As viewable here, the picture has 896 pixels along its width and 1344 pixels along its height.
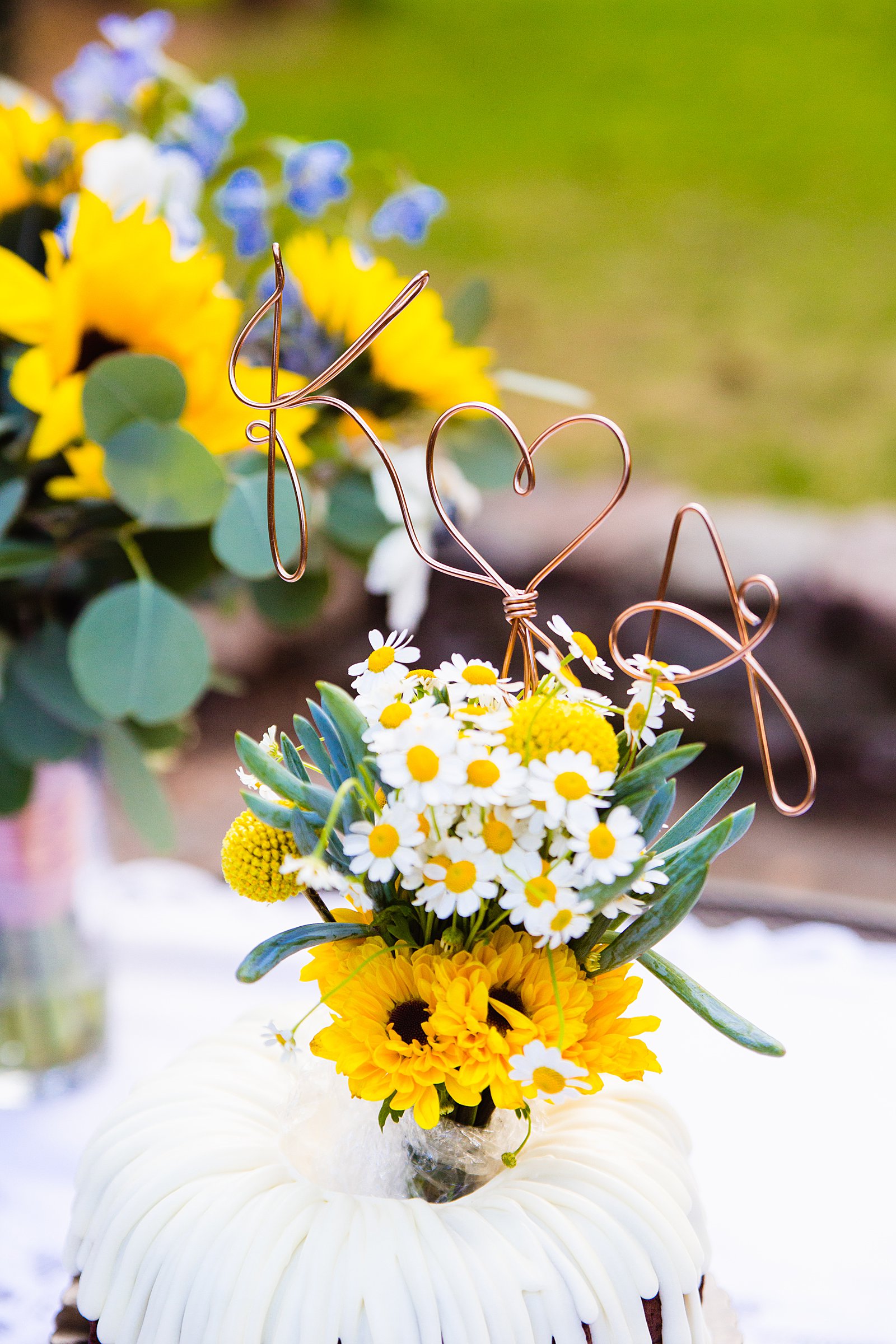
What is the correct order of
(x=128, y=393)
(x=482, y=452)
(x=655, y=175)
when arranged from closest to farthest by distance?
(x=128, y=393)
(x=482, y=452)
(x=655, y=175)

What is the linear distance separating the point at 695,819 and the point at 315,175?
435mm

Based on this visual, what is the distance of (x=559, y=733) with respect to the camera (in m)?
0.37

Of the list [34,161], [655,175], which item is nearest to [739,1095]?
[34,161]

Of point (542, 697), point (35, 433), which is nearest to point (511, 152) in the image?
point (35, 433)

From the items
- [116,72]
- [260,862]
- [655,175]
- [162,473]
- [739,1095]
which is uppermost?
[655,175]

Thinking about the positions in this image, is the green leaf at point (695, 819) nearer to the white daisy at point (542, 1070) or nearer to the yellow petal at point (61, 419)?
the white daisy at point (542, 1070)

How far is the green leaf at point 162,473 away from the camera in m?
0.56

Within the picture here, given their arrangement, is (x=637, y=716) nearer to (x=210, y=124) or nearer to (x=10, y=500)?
(x=10, y=500)

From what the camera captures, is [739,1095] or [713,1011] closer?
[713,1011]

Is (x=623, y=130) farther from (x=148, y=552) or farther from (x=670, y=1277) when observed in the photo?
(x=670, y=1277)

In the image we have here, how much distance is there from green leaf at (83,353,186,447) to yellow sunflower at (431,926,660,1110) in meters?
0.31

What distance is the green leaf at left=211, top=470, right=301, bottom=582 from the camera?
0.56 m

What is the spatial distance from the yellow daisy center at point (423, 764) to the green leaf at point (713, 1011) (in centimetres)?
12

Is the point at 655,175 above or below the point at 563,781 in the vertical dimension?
above
